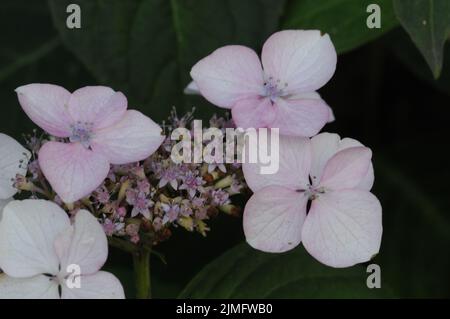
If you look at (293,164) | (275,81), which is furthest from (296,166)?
(275,81)

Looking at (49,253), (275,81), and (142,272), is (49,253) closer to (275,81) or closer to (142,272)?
(142,272)

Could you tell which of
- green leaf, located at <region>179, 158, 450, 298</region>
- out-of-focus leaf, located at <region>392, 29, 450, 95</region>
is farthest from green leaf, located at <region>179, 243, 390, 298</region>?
out-of-focus leaf, located at <region>392, 29, 450, 95</region>

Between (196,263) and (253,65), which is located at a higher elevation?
(253,65)

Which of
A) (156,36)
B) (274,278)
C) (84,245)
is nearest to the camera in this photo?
(84,245)

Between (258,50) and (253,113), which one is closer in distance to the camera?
(253,113)

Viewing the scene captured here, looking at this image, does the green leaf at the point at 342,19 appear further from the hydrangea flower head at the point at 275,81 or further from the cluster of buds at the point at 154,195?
the cluster of buds at the point at 154,195

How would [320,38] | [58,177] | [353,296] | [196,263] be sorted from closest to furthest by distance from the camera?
[58,177], [320,38], [353,296], [196,263]

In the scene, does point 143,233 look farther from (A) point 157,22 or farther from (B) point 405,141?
(B) point 405,141
